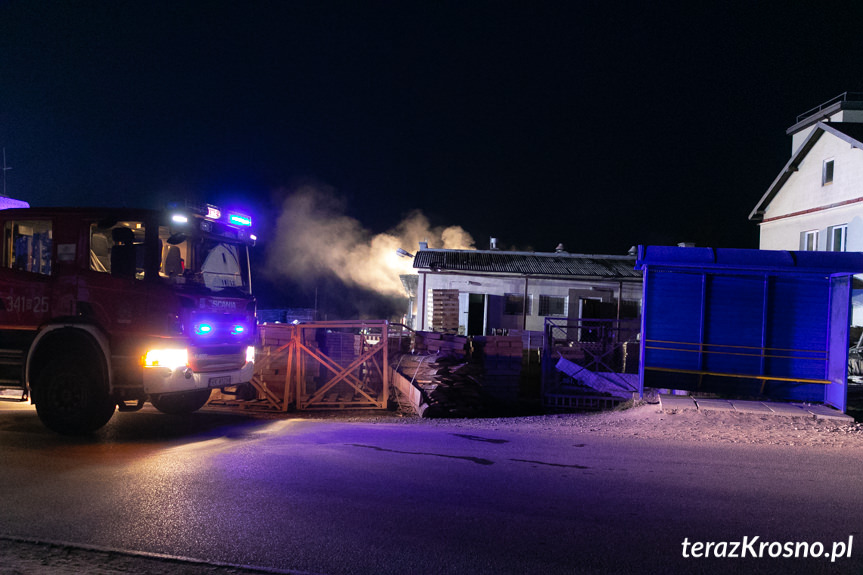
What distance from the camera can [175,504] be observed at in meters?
4.68

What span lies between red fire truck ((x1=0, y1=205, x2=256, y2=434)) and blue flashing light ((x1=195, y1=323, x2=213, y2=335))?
2 cm

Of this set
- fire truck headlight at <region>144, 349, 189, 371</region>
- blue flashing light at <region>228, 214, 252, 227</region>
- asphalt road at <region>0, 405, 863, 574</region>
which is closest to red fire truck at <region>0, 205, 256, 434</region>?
fire truck headlight at <region>144, 349, 189, 371</region>

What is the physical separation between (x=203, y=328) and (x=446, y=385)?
238 inches

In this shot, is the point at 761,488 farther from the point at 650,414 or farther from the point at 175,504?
the point at 175,504

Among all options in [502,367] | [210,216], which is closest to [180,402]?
[210,216]

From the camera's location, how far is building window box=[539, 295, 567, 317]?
27.4 metres

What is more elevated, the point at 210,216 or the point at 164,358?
the point at 210,216

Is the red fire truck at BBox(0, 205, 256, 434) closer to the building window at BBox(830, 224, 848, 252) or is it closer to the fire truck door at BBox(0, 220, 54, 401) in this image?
the fire truck door at BBox(0, 220, 54, 401)

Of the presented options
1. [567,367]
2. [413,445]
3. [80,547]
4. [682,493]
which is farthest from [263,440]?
[567,367]

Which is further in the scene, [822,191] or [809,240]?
[809,240]

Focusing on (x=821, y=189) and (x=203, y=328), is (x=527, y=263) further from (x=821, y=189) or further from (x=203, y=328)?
(x=203, y=328)

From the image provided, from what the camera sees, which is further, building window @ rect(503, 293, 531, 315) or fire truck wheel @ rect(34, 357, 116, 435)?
building window @ rect(503, 293, 531, 315)

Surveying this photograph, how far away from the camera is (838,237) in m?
21.3

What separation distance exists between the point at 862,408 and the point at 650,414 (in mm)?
5180
